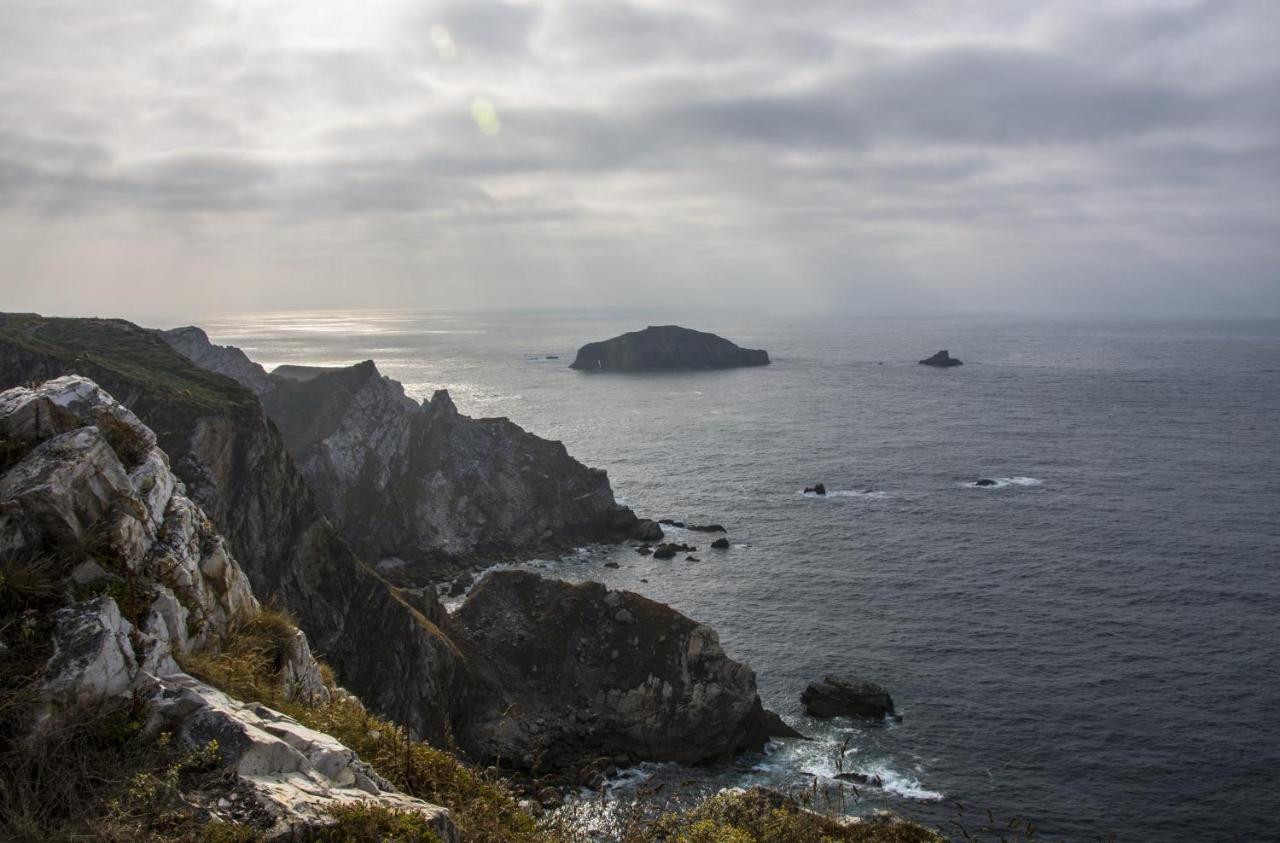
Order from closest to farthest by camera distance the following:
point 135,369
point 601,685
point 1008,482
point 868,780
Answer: point 868,780, point 601,685, point 135,369, point 1008,482

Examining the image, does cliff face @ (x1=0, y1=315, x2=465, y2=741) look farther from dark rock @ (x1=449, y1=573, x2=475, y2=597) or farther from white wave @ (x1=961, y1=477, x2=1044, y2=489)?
white wave @ (x1=961, y1=477, x2=1044, y2=489)

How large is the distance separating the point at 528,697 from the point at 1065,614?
40.5 meters

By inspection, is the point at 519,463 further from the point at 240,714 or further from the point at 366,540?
the point at 240,714

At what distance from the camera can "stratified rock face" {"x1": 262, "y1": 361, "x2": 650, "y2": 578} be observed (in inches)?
3302

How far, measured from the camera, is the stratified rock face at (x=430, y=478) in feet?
275

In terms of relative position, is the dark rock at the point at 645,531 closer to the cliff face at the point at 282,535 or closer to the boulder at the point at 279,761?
the cliff face at the point at 282,535

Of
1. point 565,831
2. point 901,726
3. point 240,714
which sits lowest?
point 901,726

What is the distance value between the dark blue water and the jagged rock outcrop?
1180 inches

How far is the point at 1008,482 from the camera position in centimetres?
10056

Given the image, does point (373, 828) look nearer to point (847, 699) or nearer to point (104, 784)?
point (104, 784)

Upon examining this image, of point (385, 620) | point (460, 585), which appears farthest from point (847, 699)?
point (460, 585)

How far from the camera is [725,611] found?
66500 mm

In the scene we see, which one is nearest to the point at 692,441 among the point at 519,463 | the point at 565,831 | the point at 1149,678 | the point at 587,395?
the point at 519,463

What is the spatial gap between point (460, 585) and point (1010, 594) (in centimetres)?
4576
